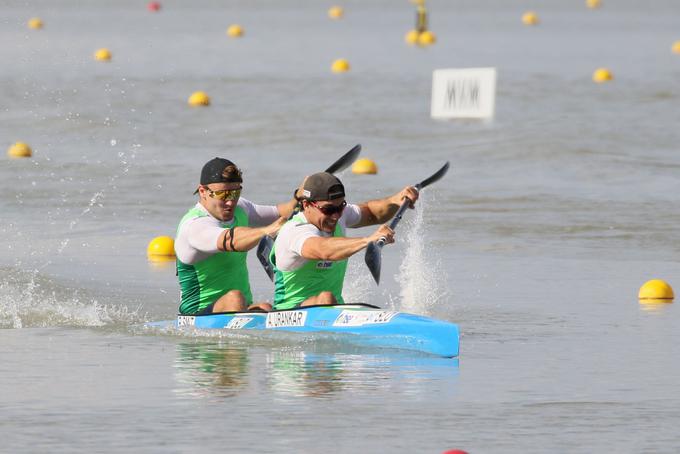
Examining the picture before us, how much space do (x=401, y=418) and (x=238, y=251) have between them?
304 cm

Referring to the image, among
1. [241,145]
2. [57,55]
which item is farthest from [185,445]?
[57,55]

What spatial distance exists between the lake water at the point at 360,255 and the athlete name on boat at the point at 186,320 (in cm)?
16

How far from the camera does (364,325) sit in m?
12.2

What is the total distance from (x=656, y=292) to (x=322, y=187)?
12.4 feet

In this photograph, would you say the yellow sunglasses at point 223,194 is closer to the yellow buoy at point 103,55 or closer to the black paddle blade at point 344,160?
the black paddle blade at point 344,160

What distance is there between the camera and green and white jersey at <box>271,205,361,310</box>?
41.1 ft

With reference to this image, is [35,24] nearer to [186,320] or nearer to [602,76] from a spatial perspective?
[602,76]

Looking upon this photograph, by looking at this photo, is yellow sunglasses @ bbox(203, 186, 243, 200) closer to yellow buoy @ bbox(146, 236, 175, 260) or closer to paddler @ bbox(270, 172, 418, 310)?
paddler @ bbox(270, 172, 418, 310)

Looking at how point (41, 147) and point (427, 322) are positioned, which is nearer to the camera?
point (427, 322)

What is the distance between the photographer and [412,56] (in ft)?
136

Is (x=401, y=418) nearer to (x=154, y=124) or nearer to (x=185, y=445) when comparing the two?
(x=185, y=445)

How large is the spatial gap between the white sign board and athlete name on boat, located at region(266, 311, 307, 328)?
452 inches

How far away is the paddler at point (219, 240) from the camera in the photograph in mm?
12703

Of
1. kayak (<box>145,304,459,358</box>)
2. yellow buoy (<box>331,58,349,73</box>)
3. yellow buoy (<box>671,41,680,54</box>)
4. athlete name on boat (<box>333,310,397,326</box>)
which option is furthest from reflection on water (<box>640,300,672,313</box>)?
yellow buoy (<box>671,41,680,54</box>)
